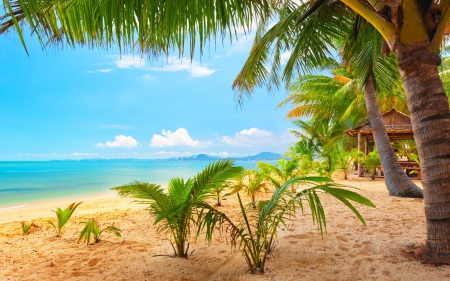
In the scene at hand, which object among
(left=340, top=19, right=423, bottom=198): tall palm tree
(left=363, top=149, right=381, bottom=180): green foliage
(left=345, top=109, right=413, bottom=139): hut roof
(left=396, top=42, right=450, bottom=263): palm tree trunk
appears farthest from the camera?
(left=345, top=109, right=413, bottom=139): hut roof

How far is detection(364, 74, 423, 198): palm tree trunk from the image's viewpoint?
22.2 feet

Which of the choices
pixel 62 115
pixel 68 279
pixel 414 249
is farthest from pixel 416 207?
pixel 62 115

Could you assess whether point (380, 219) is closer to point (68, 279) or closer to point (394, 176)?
point (394, 176)

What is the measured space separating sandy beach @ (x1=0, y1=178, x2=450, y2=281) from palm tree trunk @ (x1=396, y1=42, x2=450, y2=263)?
0.29 metres

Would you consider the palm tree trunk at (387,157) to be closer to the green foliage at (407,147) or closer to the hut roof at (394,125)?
the hut roof at (394,125)

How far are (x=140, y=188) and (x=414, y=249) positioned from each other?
2.98 meters

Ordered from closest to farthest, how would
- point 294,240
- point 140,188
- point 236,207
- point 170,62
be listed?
1. point 170,62
2. point 140,188
3. point 294,240
4. point 236,207

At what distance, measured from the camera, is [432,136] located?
2711 millimetres

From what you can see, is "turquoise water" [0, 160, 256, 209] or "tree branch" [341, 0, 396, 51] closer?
"tree branch" [341, 0, 396, 51]

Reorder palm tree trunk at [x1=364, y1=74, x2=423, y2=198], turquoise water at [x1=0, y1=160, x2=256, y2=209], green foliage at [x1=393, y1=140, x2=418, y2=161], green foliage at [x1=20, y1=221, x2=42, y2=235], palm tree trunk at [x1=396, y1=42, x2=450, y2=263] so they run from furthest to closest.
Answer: green foliage at [x1=393, y1=140, x2=418, y2=161], turquoise water at [x1=0, y1=160, x2=256, y2=209], palm tree trunk at [x1=364, y1=74, x2=423, y2=198], green foliage at [x1=20, y1=221, x2=42, y2=235], palm tree trunk at [x1=396, y1=42, x2=450, y2=263]

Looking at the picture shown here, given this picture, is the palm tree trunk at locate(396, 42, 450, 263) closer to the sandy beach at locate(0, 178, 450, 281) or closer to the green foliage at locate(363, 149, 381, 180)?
the sandy beach at locate(0, 178, 450, 281)

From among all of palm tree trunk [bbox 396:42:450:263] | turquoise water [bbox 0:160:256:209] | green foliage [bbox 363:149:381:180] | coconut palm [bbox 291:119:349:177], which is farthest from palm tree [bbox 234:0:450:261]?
coconut palm [bbox 291:119:349:177]

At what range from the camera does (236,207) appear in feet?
21.4

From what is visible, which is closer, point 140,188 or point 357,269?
point 357,269
